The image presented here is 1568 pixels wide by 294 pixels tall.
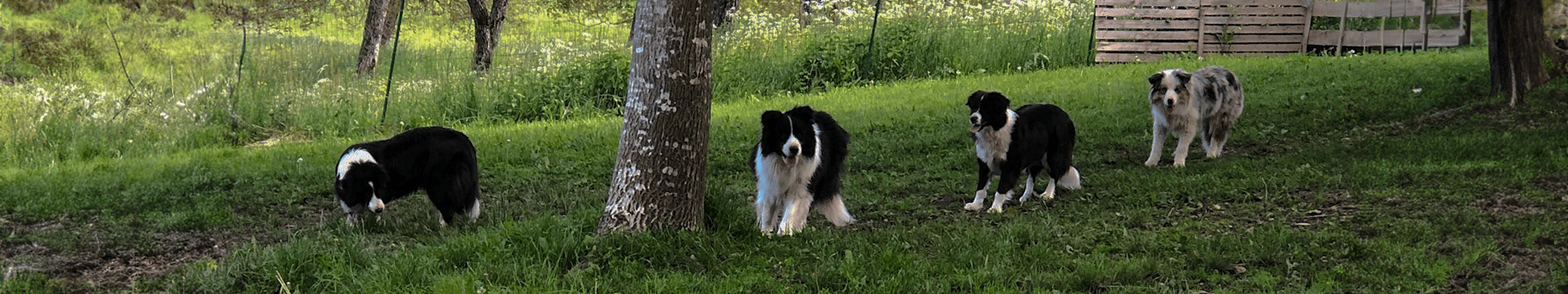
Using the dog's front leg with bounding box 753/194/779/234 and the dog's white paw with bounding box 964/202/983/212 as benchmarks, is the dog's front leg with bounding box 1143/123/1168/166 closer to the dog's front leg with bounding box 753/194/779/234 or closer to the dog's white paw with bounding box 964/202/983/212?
the dog's white paw with bounding box 964/202/983/212

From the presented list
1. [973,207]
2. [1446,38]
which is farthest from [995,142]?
[1446,38]

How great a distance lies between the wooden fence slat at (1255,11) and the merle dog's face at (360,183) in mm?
17208

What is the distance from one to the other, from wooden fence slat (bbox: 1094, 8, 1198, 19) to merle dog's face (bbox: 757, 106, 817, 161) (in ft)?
49.4

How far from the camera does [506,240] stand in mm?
6750

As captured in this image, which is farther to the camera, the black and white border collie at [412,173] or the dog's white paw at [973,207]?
the dog's white paw at [973,207]

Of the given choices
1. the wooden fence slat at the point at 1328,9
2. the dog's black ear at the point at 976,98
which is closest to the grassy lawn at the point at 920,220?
the dog's black ear at the point at 976,98

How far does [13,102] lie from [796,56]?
10.5 metres

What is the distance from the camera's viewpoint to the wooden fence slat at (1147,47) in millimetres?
21031

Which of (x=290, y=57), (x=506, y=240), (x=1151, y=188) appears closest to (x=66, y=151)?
(x=290, y=57)

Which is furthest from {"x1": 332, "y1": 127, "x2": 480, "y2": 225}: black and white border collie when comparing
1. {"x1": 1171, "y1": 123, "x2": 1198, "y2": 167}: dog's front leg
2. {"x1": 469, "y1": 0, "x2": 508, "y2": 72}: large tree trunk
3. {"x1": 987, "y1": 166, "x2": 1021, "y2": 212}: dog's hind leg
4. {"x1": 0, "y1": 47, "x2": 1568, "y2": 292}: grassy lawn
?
{"x1": 469, "y1": 0, "x2": 508, "y2": 72}: large tree trunk

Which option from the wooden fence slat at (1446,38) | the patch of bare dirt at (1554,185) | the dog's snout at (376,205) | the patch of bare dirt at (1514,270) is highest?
the wooden fence slat at (1446,38)

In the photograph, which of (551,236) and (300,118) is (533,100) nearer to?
(300,118)

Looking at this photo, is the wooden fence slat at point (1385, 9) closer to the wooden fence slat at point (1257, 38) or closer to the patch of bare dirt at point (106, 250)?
the wooden fence slat at point (1257, 38)

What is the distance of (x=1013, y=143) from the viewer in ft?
28.5
